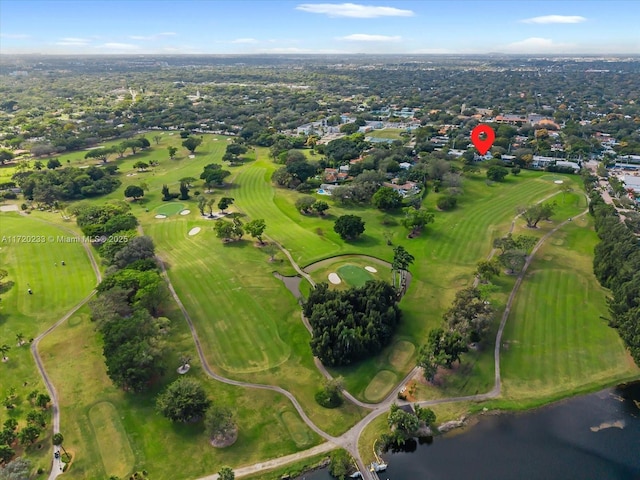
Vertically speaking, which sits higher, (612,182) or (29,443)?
(612,182)

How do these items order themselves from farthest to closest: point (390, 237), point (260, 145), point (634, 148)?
point (260, 145)
point (634, 148)
point (390, 237)

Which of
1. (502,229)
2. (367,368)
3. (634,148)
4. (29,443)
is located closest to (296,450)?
(367,368)

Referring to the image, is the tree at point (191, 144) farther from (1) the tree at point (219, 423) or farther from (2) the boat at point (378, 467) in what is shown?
(2) the boat at point (378, 467)

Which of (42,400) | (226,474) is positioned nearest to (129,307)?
(42,400)

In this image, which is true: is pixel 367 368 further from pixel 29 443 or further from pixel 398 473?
pixel 29 443

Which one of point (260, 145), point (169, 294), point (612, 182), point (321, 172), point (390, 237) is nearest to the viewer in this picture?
point (169, 294)
